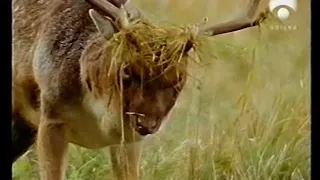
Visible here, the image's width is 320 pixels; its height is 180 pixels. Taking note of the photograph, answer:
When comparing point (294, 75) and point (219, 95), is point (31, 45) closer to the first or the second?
point (219, 95)

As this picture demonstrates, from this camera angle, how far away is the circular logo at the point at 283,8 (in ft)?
4.96

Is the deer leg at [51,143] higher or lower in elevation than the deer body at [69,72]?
lower

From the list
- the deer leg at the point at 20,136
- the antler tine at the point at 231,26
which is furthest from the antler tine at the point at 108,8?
the deer leg at the point at 20,136

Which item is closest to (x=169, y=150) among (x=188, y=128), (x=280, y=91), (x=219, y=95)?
(x=188, y=128)

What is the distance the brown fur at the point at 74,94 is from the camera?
1.43 m

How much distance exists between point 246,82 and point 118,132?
12.1 inches

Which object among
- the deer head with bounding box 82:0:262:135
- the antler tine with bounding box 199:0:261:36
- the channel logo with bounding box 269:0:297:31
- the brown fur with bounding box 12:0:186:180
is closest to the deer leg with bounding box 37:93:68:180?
the brown fur with bounding box 12:0:186:180

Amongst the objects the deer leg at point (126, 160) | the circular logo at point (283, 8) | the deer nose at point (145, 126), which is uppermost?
the circular logo at point (283, 8)

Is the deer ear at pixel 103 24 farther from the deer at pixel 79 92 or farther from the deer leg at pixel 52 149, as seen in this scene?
the deer leg at pixel 52 149

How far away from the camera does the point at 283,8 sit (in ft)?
4.98

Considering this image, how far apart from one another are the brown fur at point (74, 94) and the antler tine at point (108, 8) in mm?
39

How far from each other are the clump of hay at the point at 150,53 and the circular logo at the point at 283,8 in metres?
0.21

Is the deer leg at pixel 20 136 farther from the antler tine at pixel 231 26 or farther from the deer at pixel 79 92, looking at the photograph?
the antler tine at pixel 231 26

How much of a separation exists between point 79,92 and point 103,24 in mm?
160
